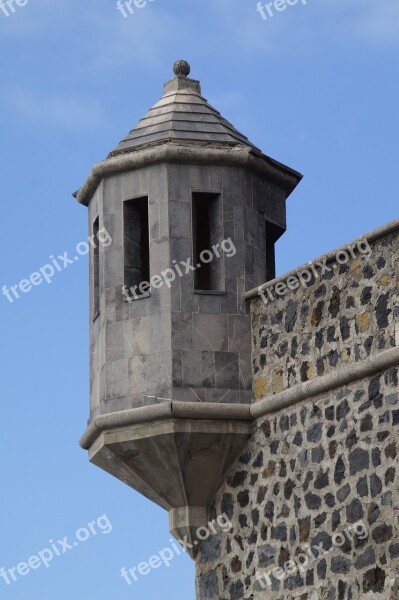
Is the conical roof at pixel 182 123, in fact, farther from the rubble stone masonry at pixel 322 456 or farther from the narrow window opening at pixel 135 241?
the rubble stone masonry at pixel 322 456

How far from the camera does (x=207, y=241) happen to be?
15.2m

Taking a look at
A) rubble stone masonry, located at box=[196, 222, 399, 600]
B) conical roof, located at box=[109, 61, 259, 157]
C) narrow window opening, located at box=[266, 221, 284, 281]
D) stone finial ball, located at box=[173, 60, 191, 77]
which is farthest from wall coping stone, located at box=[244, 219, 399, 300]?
stone finial ball, located at box=[173, 60, 191, 77]

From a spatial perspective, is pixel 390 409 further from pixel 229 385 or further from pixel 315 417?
pixel 229 385

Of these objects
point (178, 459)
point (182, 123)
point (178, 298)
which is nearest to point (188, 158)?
point (182, 123)

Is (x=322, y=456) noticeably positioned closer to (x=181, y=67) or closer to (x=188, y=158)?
(x=188, y=158)

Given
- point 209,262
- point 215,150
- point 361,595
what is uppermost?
point 215,150

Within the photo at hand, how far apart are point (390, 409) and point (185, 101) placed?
429 centimetres

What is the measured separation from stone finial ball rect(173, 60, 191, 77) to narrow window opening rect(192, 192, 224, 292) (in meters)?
1.54

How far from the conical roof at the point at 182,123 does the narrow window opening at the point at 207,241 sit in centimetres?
56

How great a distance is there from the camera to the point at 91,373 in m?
15.2

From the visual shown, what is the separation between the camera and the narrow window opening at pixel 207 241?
14.8 m

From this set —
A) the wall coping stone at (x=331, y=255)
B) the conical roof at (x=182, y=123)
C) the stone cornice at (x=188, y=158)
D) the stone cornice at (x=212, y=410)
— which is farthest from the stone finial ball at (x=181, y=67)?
the stone cornice at (x=212, y=410)

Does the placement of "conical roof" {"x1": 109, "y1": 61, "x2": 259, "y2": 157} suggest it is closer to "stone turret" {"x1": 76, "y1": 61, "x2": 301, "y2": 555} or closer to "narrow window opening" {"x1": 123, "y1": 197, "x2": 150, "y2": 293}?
"stone turret" {"x1": 76, "y1": 61, "x2": 301, "y2": 555}

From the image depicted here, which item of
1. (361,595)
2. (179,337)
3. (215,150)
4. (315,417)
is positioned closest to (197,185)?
(215,150)
